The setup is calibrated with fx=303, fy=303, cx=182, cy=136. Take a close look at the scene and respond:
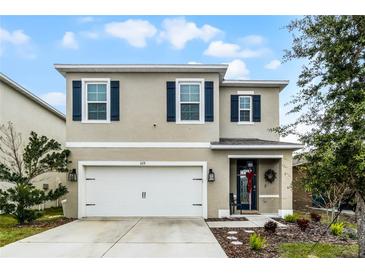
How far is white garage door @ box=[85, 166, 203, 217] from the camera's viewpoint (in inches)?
475

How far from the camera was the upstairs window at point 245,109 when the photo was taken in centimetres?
1374

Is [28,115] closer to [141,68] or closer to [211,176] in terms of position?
[141,68]

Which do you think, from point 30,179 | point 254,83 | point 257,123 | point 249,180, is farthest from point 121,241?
point 254,83

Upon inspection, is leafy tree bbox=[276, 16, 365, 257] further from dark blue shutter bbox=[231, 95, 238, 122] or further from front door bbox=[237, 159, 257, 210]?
dark blue shutter bbox=[231, 95, 238, 122]

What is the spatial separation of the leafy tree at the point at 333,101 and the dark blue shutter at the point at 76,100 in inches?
326

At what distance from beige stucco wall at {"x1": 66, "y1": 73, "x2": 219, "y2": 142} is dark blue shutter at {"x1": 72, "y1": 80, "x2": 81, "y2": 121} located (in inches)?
5.2

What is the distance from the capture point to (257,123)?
45.0 ft

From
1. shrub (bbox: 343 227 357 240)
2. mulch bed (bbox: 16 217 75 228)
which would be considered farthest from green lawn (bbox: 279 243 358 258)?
mulch bed (bbox: 16 217 75 228)

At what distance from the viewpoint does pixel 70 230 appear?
9.47 meters

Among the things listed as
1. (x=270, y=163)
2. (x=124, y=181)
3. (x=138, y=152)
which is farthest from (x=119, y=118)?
(x=270, y=163)

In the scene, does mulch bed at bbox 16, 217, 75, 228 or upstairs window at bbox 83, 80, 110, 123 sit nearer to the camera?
mulch bed at bbox 16, 217, 75, 228

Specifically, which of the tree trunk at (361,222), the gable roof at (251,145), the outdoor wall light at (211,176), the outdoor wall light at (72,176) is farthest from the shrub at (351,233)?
the outdoor wall light at (72,176)

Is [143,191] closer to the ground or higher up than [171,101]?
closer to the ground

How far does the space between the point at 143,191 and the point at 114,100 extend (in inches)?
150
